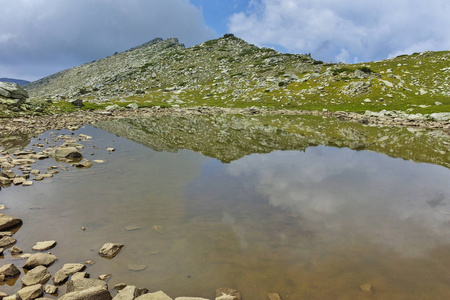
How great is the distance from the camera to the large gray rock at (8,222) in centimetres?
805

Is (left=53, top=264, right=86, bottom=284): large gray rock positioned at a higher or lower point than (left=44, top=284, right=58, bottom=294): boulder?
higher

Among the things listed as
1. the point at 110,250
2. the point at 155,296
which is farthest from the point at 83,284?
the point at 155,296

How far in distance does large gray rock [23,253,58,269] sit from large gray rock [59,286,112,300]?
205 cm

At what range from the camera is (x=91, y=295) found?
5262 mm

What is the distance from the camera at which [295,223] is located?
884cm

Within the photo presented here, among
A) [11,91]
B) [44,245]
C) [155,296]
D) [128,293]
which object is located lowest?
[44,245]

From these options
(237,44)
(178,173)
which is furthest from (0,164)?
(237,44)

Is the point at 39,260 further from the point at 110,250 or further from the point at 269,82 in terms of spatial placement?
the point at 269,82

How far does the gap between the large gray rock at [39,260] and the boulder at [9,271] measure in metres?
0.25

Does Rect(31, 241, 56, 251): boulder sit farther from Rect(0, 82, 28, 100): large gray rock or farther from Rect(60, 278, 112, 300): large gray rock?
Rect(0, 82, 28, 100): large gray rock

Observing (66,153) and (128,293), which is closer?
(128,293)

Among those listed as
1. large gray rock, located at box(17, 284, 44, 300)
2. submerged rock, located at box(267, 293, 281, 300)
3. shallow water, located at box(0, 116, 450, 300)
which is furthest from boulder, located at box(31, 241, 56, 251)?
submerged rock, located at box(267, 293, 281, 300)

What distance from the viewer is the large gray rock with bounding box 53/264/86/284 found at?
19.7ft

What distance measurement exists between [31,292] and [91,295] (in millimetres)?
1499
